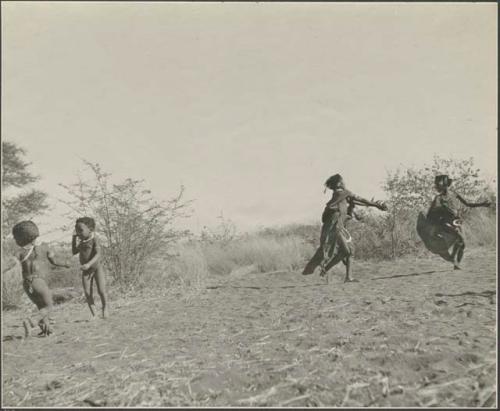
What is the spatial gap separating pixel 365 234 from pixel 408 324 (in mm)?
7422

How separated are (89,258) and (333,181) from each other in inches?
148

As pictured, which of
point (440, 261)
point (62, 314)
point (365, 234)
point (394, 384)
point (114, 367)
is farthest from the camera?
point (365, 234)

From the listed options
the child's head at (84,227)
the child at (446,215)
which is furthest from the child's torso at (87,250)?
the child at (446,215)

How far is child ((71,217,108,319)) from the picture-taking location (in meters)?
6.41

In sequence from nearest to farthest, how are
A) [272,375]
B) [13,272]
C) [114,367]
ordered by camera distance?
[272,375], [114,367], [13,272]

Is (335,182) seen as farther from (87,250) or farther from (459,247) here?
(87,250)

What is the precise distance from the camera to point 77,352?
15.6ft

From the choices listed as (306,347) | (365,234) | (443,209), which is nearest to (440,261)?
(443,209)

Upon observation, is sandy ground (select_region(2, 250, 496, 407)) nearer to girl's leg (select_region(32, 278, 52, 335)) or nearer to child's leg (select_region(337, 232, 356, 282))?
girl's leg (select_region(32, 278, 52, 335))

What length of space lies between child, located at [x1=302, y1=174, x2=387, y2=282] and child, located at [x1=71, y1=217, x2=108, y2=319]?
3203 millimetres

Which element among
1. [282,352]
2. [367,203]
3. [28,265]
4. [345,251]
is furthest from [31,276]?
[367,203]

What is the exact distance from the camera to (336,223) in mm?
7816

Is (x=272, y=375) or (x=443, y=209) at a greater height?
(x=443, y=209)

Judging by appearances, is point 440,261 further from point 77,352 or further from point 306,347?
point 77,352
